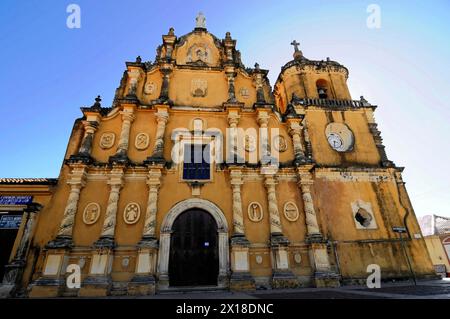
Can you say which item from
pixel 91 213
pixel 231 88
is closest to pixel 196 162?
pixel 231 88

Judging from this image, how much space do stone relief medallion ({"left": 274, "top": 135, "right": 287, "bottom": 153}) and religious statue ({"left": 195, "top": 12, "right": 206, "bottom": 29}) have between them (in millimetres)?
9413

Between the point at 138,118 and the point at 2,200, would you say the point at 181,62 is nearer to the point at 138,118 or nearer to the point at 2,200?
the point at 138,118

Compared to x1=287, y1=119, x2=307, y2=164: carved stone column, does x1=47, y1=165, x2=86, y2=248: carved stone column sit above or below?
below

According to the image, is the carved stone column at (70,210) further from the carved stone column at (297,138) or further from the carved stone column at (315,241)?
the carved stone column at (297,138)

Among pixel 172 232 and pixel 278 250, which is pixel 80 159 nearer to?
pixel 172 232

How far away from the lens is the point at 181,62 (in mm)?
14820

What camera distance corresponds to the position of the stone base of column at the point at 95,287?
876cm

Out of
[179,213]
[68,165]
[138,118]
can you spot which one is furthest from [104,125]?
[179,213]

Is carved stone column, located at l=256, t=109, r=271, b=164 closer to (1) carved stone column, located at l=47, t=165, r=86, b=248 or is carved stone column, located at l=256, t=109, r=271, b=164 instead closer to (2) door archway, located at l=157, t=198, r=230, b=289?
(2) door archway, located at l=157, t=198, r=230, b=289

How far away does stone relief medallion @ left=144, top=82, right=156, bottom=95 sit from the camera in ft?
45.0

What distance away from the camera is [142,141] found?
12266mm

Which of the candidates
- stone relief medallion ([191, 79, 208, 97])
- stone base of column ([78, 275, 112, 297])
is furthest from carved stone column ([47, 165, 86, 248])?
stone relief medallion ([191, 79, 208, 97])

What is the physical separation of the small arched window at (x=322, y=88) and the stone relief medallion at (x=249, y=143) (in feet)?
21.6
